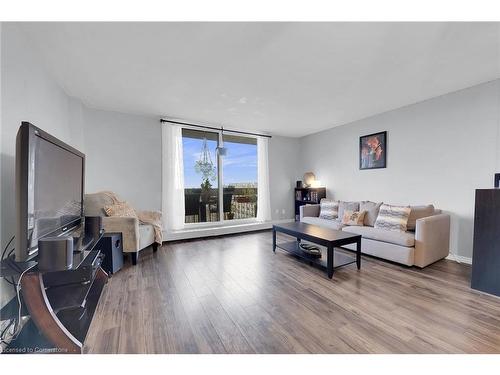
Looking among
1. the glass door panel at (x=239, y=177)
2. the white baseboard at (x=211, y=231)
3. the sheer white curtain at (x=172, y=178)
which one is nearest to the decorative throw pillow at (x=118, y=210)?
the sheer white curtain at (x=172, y=178)

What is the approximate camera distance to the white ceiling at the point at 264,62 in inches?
65.4

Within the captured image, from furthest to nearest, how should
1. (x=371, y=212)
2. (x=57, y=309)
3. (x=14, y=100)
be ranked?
(x=371, y=212)
(x=14, y=100)
(x=57, y=309)

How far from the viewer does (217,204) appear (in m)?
4.51

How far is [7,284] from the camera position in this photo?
5.00 ft

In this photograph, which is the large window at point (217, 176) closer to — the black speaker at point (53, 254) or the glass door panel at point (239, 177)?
the glass door panel at point (239, 177)

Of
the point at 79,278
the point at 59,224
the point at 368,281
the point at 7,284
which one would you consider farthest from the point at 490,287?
the point at 7,284

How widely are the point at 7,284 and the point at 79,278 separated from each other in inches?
19.3

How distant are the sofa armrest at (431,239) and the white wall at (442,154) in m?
0.25

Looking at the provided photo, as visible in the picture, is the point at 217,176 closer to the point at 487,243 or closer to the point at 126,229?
the point at 126,229

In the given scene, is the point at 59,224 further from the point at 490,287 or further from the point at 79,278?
the point at 490,287

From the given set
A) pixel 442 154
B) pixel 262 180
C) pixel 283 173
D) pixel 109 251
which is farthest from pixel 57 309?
pixel 283 173

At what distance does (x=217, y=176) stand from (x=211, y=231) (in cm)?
115

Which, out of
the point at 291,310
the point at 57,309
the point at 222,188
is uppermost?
the point at 222,188

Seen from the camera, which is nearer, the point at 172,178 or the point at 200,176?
the point at 172,178
